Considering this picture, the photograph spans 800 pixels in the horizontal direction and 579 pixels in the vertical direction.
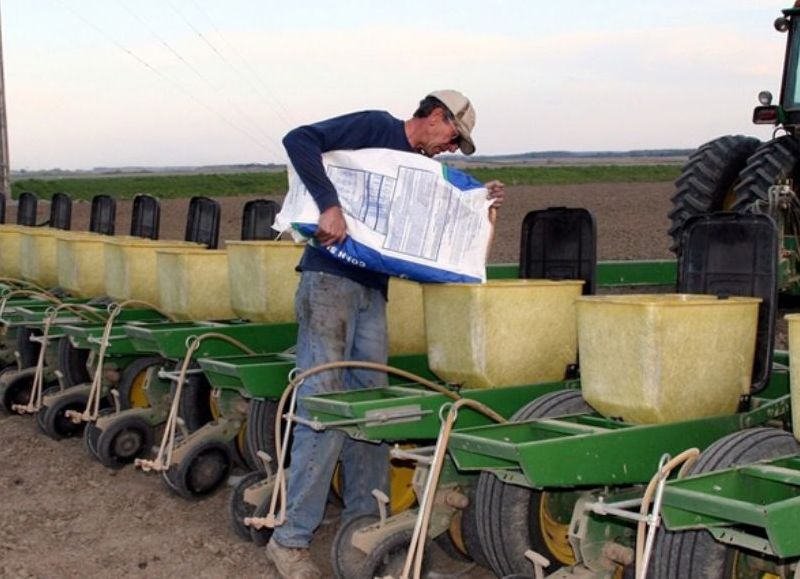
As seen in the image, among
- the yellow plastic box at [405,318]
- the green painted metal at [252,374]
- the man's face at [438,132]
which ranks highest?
the man's face at [438,132]

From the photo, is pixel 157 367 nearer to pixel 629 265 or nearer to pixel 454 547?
pixel 454 547

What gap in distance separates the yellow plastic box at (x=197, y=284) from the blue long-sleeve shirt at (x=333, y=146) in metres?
1.82

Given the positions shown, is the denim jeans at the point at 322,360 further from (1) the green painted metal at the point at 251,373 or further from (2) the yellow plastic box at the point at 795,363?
(2) the yellow plastic box at the point at 795,363

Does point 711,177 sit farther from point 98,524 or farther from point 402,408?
point 402,408

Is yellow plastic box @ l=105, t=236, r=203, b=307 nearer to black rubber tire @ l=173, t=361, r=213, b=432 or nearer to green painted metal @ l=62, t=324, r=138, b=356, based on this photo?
green painted metal @ l=62, t=324, r=138, b=356

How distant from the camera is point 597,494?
3955 mm

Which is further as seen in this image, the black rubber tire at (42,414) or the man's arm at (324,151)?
the black rubber tire at (42,414)

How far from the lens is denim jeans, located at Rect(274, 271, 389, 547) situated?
14.7 feet

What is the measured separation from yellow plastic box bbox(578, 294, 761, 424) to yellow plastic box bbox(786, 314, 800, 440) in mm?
368

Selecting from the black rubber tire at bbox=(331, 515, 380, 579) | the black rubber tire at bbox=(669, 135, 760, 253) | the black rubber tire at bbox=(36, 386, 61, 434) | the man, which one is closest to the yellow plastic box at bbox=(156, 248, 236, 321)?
the black rubber tire at bbox=(36, 386, 61, 434)

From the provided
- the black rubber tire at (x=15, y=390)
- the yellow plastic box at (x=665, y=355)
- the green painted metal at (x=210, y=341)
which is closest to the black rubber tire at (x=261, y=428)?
the green painted metal at (x=210, y=341)

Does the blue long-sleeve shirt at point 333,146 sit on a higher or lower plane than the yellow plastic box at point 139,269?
higher

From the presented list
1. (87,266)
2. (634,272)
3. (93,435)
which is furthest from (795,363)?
(634,272)

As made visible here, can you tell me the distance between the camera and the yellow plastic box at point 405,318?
18.0 ft
